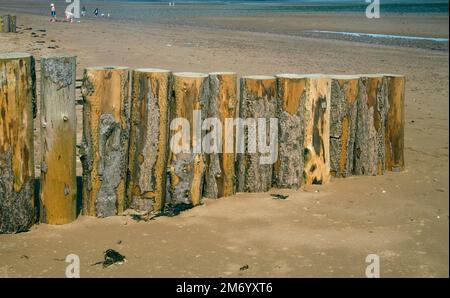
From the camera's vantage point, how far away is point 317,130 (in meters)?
6.15

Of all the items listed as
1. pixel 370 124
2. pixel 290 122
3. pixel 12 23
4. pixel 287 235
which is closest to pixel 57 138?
pixel 287 235

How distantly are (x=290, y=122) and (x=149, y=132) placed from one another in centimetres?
141

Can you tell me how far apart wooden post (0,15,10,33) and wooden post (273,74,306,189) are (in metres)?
18.3

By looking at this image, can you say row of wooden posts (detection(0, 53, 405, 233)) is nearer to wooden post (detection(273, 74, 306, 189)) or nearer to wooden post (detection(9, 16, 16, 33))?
wooden post (detection(273, 74, 306, 189))

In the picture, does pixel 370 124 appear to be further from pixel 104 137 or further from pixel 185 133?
pixel 104 137

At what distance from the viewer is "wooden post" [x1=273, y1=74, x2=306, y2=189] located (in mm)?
5949

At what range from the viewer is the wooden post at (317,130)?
19.9 feet

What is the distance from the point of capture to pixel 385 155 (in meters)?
6.72

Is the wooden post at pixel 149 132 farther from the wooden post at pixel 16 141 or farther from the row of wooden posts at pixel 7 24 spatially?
the row of wooden posts at pixel 7 24

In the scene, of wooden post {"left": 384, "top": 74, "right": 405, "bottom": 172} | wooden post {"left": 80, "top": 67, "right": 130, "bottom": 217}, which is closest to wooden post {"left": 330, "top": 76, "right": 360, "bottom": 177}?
wooden post {"left": 384, "top": 74, "right": 405, "bottom": 172}

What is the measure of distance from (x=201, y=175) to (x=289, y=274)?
170cm
